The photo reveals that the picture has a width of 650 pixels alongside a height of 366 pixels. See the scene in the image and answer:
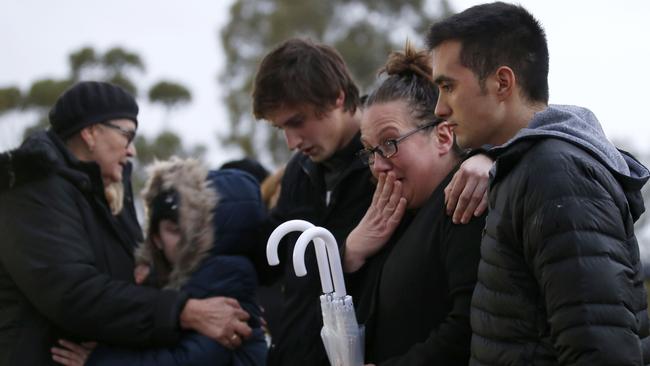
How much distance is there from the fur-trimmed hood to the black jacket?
29 centimetres

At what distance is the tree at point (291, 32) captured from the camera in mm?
19891

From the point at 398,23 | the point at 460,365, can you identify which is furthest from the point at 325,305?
the point at 398,23

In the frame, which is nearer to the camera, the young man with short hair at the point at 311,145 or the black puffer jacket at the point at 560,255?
the black puffer jacket at the point at 560,255

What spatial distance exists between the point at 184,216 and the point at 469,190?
1.44m

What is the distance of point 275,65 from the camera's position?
3.39m

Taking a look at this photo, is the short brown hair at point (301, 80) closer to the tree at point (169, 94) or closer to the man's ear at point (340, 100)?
the man's ear at point (340, 100)

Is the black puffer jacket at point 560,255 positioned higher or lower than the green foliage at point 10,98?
lower

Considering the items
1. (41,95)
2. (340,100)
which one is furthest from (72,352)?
(41,95)

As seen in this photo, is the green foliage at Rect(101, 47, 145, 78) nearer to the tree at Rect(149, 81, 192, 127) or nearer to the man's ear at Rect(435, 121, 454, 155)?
the tree at Rect(149, 81, 192, 127)

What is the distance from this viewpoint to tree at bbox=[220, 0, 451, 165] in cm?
1989

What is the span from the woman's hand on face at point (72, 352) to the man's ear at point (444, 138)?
62.1 inches

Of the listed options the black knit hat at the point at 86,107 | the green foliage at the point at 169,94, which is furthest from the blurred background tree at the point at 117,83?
the black knit hat at the point at 86,107

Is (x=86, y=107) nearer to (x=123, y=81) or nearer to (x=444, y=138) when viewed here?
(x=444, y=138)

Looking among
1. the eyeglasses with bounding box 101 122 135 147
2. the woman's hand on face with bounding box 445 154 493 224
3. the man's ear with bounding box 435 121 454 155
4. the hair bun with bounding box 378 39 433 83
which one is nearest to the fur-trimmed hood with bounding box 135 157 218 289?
the eyeglasses with bounding box 101 122 135 147
